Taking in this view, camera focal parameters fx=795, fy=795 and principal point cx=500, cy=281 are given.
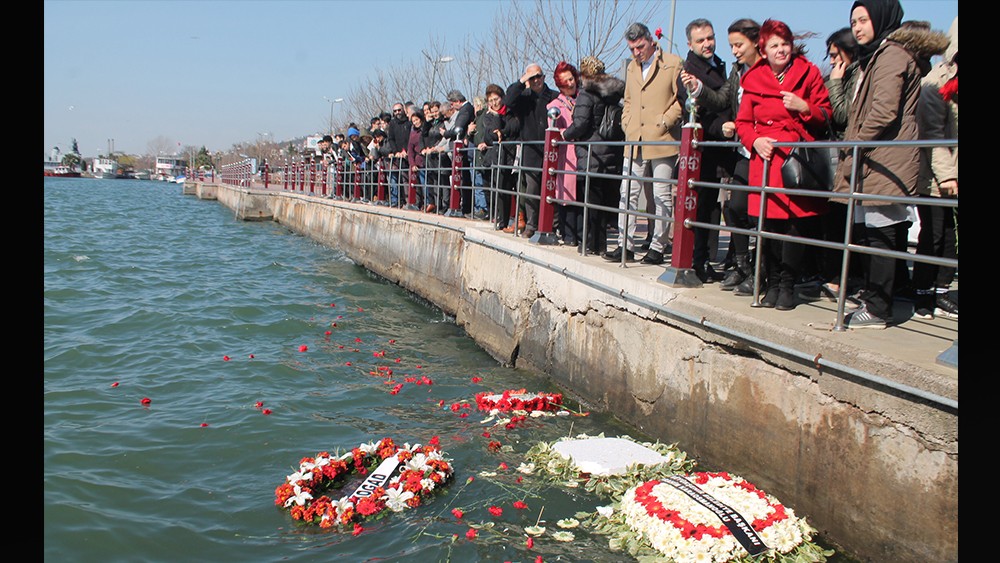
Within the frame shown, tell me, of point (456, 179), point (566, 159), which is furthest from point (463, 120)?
point (566, 159)

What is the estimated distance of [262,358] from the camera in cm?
948

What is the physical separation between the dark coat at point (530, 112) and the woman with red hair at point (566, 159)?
2.31ft

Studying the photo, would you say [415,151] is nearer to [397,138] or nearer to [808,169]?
Result: [397,138]

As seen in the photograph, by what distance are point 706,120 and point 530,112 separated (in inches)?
144

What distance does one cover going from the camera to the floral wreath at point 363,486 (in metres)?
5.18

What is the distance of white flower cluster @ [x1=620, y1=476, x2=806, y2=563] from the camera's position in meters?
4.31

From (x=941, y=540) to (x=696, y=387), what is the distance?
2.00 m

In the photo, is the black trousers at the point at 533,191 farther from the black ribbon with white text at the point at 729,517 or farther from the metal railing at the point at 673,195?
the black ribbon with white text at the point at 729,517

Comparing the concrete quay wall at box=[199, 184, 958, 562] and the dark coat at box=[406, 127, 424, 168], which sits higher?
the dark coat at box=[406, 127, 424, 168]


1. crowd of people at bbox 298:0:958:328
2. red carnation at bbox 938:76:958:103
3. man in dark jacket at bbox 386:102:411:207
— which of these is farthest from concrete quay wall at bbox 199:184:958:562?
man in dark jacket at bbox 386:102:411:207

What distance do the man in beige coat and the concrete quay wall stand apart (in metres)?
0.81

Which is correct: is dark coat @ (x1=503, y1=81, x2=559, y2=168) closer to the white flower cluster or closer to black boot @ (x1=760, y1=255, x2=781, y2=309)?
black boot @ (x1=760, y1=255, x2=781, y2=309)

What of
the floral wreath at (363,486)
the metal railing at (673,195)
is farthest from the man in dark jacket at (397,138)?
the floral wreath at (363,486)

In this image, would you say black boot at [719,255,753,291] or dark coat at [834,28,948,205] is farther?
black boot at [719,255,753,291]
